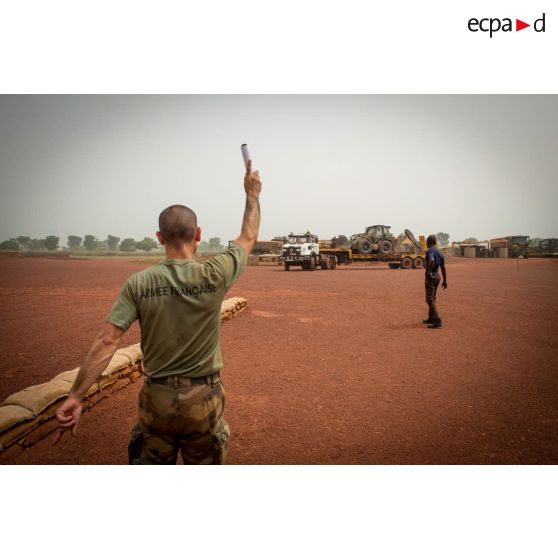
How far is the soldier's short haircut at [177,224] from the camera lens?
1879 millimetres

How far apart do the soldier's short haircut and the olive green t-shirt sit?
0.13 metres

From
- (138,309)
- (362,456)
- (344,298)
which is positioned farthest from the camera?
(344,298)

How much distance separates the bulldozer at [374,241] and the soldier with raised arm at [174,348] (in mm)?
26043

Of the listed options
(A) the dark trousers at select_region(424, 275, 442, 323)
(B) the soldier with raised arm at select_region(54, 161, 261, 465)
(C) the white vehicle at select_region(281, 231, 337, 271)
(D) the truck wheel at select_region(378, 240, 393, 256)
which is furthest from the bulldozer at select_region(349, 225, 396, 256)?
(B) the soldier with raised arm at select_region(54, 161, 261, 465)

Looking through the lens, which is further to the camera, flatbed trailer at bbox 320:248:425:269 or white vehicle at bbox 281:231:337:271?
flatbed trailer at bbox 320:248:425:269

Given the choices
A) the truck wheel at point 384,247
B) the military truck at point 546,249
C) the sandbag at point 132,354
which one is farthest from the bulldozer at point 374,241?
the sandbag at point 132,354

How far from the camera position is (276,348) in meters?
5.94

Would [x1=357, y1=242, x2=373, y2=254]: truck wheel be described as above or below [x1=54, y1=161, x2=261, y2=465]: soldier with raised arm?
above

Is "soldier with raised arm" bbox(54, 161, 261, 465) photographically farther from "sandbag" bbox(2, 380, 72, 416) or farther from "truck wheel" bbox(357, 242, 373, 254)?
"truck wheel" bbox(357, 242, 373, 254)

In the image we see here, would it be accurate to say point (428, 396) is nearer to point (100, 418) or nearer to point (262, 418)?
point (262, 418)

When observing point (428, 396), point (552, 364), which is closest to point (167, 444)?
point (428, 396)

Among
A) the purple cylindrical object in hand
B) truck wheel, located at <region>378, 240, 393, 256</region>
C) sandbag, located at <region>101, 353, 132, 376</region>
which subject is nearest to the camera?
the purple cylindrical object in hand

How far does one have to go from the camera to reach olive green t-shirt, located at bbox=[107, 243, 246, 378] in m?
1.84

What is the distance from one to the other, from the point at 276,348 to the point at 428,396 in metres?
2.52
